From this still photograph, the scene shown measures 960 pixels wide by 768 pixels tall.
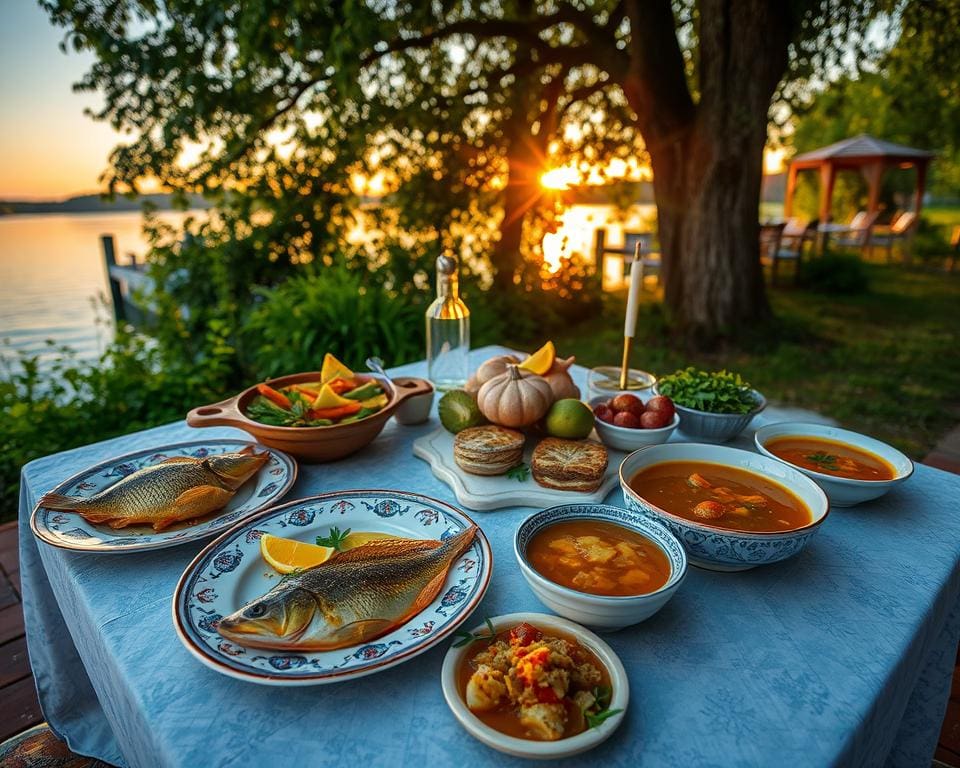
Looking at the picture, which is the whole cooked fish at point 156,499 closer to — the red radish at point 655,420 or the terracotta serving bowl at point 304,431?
the terracotta serving bowl at point 304,431

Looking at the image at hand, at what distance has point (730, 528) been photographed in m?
1.04

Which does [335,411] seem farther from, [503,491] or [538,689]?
[538,689]

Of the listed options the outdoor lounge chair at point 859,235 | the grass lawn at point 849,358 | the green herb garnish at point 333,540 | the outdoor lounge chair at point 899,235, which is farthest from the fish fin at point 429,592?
the outdoor lounge chair at point 899,235

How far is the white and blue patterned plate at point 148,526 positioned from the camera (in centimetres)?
111

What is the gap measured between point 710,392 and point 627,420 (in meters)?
0.30

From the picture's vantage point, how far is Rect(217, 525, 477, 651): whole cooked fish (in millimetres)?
848

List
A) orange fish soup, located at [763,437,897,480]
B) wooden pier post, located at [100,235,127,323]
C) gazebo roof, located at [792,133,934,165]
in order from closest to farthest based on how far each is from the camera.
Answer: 1. orange fish soup, located at [763,437,897,480]
2. wooden pier post, located at [100,235,127,323]
3. gazebo roof, located at [792,133,934,165]

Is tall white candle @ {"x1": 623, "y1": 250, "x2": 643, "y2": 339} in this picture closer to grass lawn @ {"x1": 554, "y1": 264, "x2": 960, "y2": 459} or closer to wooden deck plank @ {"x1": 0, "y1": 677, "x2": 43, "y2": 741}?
wooden deck plank @ {"x1": 0, "y1": 677, "x2": 43, "y2": 741}

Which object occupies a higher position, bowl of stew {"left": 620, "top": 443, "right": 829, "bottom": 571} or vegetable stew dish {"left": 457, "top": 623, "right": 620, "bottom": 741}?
bowl of stew {"left": 620, "top": 443, "right": 829, "bottom": 571}

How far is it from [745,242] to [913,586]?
547 centimetres

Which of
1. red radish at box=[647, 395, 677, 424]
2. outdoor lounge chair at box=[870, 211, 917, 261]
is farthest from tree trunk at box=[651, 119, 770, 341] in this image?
outdoor lounge chair at box=[870, 211, 917, 261]

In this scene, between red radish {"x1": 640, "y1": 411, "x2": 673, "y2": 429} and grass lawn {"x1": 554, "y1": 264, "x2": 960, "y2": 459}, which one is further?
grass lawn {"x1": 554, "y1": 264, "x2": 960, "y2": 459}

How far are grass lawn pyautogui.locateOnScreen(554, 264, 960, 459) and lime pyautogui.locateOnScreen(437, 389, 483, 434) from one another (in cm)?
373

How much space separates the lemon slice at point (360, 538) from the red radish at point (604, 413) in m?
0.70
